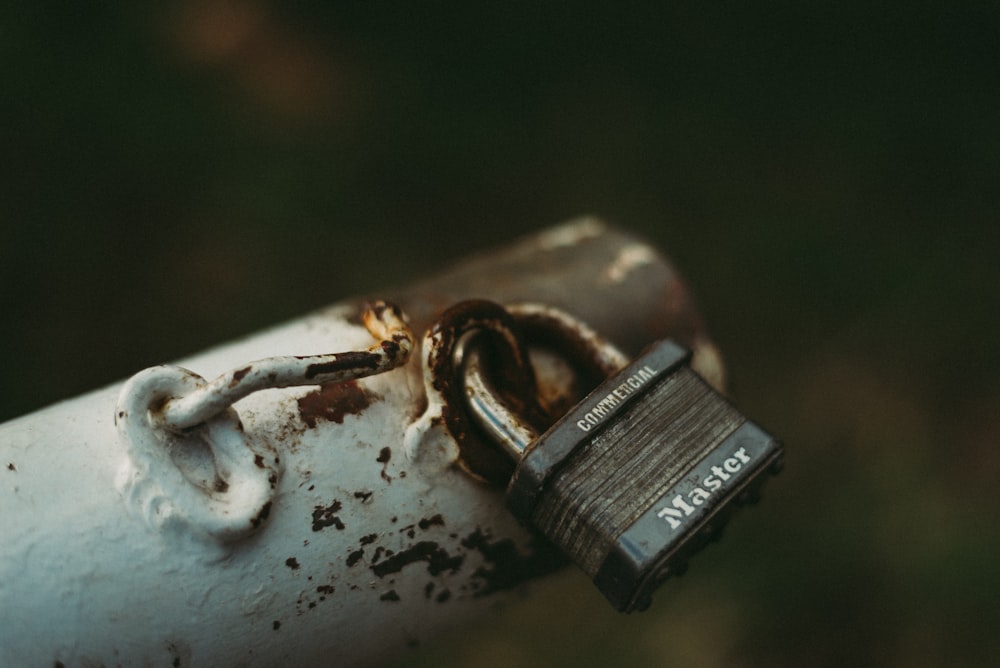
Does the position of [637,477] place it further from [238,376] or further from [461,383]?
[238,376]

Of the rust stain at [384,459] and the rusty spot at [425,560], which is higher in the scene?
the rust stain at [384,459]

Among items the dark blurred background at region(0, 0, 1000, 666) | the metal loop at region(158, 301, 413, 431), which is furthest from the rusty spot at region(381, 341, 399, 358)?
the dark blurred background at region(0, 0, 1000, 666)

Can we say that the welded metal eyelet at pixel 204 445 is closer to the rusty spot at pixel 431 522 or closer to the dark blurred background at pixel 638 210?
the rusty spot at pixel 431 522

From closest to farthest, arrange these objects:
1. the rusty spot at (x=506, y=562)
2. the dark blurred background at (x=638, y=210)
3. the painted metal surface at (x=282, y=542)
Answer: the painted metal surface at (x=282, y=542) < the rusty spot at (x=506, y=562) < the dark blurred background at (x=638, y=210)

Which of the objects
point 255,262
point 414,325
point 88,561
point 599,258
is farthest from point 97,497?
point 255,262

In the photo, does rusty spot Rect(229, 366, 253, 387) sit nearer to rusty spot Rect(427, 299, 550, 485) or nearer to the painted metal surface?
the painted metal surface

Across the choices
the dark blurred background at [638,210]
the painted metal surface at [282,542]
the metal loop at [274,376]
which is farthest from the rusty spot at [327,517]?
the dark blurred background at [638,210]

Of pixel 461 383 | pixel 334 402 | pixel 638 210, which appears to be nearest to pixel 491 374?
pixel 461 383
